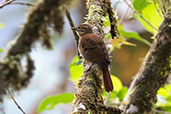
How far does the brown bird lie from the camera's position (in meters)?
2.69

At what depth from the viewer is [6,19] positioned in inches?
311

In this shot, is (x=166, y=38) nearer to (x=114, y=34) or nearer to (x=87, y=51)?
(x=114, y=34)

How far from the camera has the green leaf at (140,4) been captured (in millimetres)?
3205

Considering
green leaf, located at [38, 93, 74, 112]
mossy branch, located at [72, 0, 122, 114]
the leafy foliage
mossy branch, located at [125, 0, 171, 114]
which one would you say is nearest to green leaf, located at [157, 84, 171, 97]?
the leafy foliage

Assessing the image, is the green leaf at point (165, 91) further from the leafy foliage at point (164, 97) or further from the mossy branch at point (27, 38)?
the mossy branch at point (27, 38)

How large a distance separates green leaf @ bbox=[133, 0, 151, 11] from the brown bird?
0.55 metres

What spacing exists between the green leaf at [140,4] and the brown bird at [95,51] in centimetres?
55

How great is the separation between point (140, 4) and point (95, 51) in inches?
25.9

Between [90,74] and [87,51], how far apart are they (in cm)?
78

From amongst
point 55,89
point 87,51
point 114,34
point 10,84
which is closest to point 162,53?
point 114,34

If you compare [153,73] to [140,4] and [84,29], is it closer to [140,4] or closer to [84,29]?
[140,4]

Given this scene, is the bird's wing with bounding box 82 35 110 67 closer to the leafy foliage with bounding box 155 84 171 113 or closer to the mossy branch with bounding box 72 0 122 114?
the mossy branch with bounding box 72 0 122 114

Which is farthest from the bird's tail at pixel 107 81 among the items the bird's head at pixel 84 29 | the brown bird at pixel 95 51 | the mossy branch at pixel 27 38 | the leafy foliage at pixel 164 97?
the leafy foliage at pixel 164 97

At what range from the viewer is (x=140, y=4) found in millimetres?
3213
